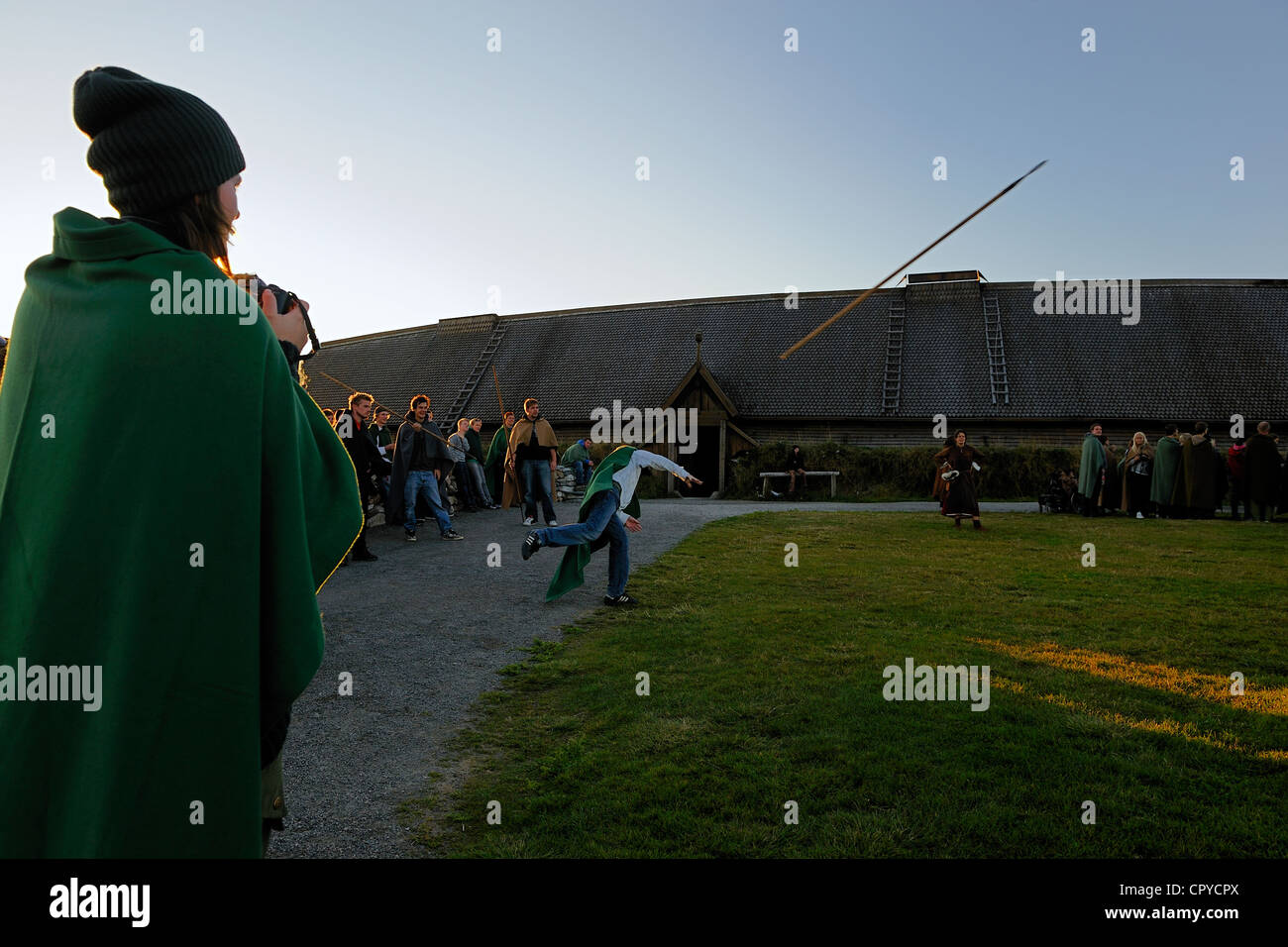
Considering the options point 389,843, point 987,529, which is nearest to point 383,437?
point 987,529

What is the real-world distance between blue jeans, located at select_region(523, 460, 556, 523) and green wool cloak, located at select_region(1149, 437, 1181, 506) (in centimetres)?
1425

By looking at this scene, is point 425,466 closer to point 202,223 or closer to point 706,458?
point 202,223

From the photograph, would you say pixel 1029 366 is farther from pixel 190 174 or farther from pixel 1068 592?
pixel 190 174

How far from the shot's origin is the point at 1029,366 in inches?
1204

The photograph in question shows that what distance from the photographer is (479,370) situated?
128ft

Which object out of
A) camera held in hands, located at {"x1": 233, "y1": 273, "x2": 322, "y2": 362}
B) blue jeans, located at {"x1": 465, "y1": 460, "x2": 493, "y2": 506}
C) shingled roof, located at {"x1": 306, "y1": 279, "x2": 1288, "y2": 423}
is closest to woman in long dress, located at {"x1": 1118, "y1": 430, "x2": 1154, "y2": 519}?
shingled roof, located at {"x1": 306, "y1": 279, "x2": 1288, "y2": 423}

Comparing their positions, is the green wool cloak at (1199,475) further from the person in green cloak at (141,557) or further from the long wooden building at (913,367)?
the person in green cloak at (141,557)

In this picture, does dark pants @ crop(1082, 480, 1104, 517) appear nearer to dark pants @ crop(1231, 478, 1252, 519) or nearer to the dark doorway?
dark pants @ crop(1231, 478, 1252, 519)

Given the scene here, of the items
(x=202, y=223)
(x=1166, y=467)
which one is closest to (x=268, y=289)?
(x=202, y=223)

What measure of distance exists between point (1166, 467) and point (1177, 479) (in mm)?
398

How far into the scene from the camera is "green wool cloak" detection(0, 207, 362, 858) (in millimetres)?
1672

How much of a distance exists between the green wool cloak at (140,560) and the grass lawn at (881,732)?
1993mm

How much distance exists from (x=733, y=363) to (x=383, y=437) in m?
20.7

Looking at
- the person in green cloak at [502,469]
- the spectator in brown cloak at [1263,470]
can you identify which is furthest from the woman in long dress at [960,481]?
the person in green cloak at [502,469]
